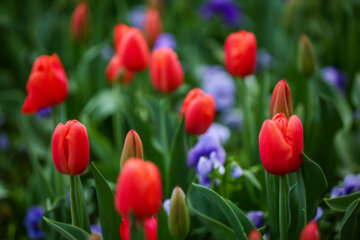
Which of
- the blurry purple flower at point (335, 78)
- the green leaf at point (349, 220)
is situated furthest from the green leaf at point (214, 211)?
the blurry purple flower at point (335, 78)

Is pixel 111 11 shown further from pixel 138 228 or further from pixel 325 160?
pixel 138 228

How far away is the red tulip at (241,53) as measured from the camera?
3.61ft

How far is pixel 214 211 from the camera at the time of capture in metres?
0.92

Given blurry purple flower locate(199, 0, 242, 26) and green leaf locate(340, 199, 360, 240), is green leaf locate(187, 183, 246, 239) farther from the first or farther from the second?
blurry purple flower locate(199, 0, 242, 26)

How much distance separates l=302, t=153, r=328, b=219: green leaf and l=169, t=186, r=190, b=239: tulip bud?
0.68 ft

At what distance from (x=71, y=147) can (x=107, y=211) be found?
0.53ft

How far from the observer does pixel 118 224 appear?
A: 0.87 metres

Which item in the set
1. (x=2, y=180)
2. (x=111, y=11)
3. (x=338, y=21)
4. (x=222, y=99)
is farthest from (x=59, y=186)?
(x=111, y=11)

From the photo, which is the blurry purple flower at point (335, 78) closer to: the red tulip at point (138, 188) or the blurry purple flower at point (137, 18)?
the blurry purple flower at point (137, 18)

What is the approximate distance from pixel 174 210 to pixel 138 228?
0.30 ft

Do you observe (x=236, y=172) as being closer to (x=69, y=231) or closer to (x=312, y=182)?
(x=312, y=182)

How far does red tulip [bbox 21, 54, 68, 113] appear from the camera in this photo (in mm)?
1002

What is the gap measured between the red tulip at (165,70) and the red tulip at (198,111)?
157mm

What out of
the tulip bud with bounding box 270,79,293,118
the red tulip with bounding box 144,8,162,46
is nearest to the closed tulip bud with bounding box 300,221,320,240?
the tulip bud with bounding box 270,79,293,118
